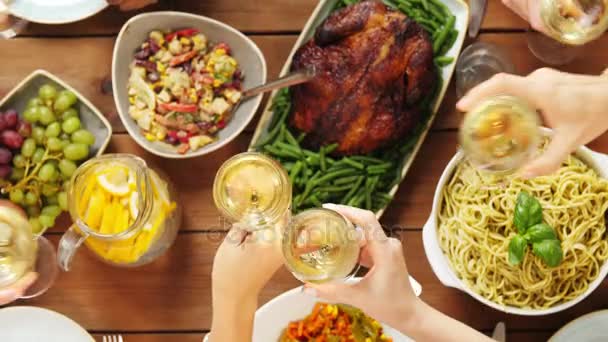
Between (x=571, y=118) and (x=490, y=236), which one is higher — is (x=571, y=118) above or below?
above

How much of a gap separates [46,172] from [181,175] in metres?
0.31

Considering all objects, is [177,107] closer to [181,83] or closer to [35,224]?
[181,83]

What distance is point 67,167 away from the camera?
64.5 inches

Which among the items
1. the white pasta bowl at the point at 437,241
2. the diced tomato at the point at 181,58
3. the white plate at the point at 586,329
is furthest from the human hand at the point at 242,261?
the white plate at the point at 586,329

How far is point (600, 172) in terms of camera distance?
5.38 ft

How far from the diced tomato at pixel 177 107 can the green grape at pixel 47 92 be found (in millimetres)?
236

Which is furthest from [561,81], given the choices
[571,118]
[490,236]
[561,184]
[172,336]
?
[172,336]

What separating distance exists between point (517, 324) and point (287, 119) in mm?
727

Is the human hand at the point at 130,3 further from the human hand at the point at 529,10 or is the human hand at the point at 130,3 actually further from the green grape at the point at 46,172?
the human hand at the point at 529,10

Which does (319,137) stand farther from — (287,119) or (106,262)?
(106,262)

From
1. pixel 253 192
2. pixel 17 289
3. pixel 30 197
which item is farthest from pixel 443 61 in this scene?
pixel 17 289

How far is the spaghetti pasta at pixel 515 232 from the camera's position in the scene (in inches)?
64.1

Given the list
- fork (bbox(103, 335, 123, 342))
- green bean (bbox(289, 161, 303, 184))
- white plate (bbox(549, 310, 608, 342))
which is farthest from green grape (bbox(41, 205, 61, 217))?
white plate (bbox(549, 310, 608, 342))

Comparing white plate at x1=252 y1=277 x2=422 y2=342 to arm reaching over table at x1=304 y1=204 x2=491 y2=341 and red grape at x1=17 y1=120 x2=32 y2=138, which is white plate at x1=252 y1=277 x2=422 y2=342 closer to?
arm reaching over table at x1=304 y1=204 x2=491 y2=341
